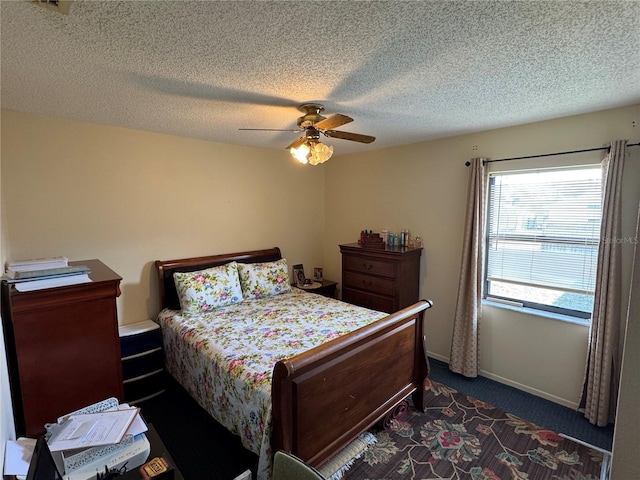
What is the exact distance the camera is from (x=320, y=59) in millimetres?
1480

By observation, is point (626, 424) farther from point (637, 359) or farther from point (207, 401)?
point (207, 401)

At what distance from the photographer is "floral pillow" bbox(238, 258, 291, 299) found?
3.30 metres

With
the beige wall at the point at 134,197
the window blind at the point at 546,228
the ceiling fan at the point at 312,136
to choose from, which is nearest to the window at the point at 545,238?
the window blind at the point at 546,228

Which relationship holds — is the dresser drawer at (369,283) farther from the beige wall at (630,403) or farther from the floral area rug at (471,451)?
the beige wall at (630,403)

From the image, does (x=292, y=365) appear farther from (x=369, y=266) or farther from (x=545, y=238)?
(x=545, y=238)

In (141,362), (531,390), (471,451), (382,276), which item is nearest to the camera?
(471,451)

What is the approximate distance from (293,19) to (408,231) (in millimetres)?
2713

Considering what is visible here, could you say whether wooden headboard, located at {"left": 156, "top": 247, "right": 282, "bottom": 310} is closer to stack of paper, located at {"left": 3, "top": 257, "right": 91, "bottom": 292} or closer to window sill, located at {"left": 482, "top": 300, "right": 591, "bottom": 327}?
stack of paper, located at {"left": 3, "top": 257, "right": 91, "bottom": 292}

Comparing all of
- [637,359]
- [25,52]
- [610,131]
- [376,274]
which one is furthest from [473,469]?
[25,52]

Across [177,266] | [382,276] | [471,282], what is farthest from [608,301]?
[177,266]

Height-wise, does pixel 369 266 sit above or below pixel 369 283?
above

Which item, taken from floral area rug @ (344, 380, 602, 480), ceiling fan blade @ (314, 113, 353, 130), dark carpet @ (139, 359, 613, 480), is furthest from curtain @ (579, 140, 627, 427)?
ceiling fan blade @ (314, 113, 353, 130)

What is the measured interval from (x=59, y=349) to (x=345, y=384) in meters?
1.72

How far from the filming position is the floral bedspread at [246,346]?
5.82ft
